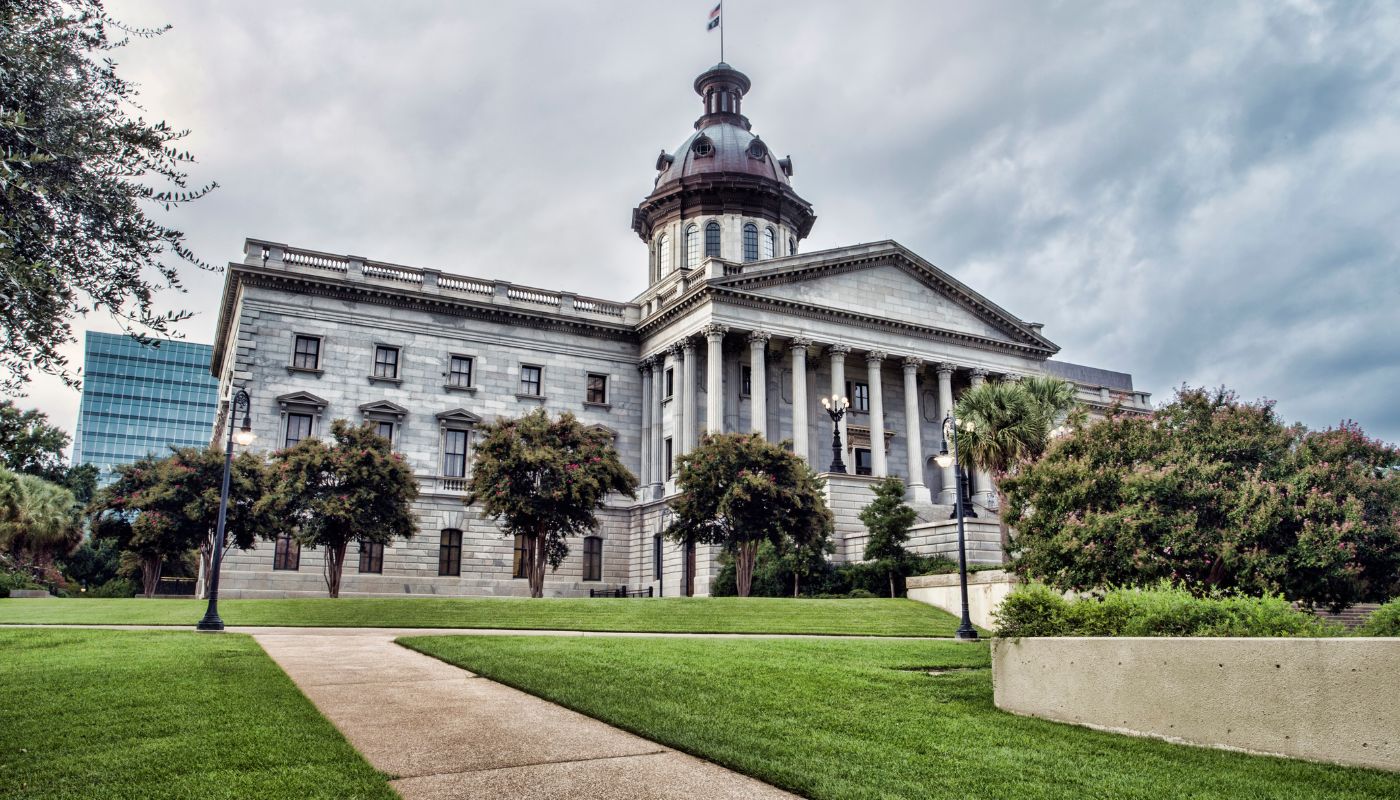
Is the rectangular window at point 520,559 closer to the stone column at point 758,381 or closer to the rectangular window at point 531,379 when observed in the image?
the rectangular window at point 531,379

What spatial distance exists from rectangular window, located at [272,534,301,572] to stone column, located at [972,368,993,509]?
31957 millimetres

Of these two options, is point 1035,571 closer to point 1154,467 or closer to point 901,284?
point 1154,467

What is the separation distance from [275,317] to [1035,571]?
35.7 meters

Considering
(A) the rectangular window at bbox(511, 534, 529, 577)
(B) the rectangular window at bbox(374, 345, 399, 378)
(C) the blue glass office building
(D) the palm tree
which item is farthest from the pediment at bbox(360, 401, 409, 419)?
(C) the blue glass office building

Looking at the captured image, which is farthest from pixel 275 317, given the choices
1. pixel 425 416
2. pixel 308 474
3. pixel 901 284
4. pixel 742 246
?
pixel 901 284

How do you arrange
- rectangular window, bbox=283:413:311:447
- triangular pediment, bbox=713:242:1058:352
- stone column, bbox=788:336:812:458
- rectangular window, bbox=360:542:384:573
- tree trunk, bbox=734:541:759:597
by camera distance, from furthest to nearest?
triangular pediment, bbox=713:242:1058:352 < stone column, bbox=788:336:812:458 < rectangular window, bbox=283:413:311:447 < rectangular window, bbox=360:542:384:573 < tree trunk, bbox=734:541:759:597

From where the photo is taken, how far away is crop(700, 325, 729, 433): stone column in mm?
45281

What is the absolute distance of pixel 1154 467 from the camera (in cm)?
2100

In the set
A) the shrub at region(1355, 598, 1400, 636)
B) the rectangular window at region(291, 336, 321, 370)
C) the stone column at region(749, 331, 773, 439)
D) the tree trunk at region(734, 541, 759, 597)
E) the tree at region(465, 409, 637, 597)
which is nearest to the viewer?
the shrub at region(1355, 598, 1400, 636)

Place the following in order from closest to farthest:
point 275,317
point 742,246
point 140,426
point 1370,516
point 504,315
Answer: point 1370,516
point 275,317
point 504,315
point 742,246
point 140,426

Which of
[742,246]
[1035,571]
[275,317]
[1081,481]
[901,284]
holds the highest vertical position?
Result: [742,246]

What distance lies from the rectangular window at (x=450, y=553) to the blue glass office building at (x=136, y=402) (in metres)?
132

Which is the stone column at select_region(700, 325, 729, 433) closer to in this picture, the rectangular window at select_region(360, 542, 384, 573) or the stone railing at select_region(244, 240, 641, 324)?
the stone railing at select_region(244, 240, 641, 324)

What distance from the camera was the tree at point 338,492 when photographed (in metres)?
34.6
